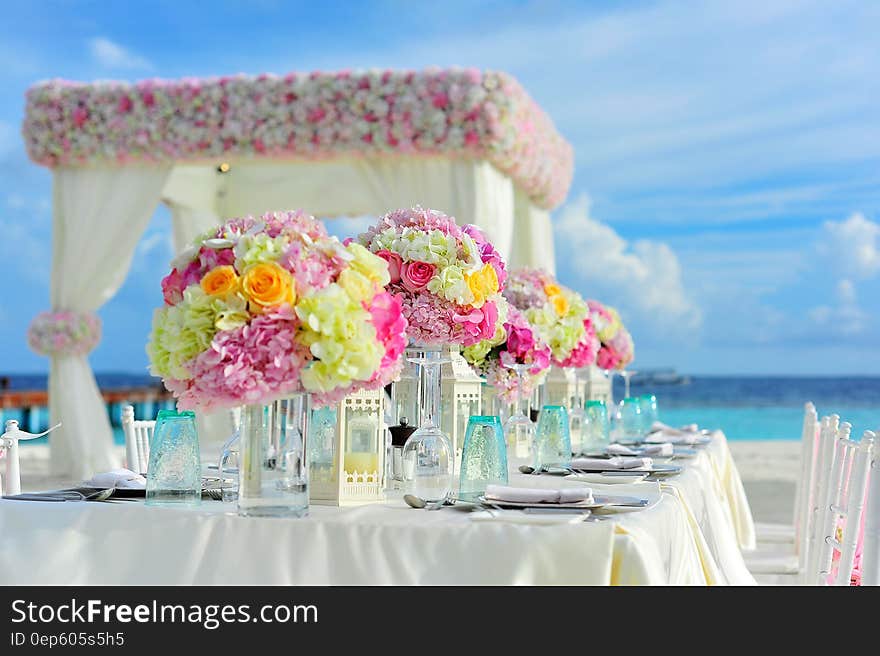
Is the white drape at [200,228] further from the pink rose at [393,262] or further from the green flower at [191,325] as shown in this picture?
the green flower at [191,325]

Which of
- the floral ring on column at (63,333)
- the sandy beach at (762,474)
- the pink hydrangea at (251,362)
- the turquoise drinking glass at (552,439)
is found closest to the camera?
the pink hydrangea at (251,362)

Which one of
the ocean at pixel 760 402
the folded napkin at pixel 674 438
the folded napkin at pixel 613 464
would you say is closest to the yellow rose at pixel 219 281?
the folded napkin at pixel 613 464

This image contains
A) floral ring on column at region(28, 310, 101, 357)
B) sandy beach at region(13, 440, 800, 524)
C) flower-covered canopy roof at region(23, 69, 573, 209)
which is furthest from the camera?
sandy beach at region(13, 440, 800, 524)

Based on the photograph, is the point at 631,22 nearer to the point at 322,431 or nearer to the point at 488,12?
the point at 488,12

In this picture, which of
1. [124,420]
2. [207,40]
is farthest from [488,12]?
[124,420]

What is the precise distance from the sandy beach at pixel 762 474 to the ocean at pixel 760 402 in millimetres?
6733

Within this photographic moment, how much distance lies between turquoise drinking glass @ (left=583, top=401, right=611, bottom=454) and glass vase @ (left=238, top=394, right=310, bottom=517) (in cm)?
187

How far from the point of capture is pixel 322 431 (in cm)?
237

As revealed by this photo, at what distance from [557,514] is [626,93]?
75.2ft

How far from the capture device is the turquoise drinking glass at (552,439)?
299 centimetres

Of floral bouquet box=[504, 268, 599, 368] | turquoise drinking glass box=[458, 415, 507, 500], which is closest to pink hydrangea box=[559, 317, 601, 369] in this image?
floral bouquet box=[504, 268, 599, 368]

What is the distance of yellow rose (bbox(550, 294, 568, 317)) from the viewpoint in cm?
407

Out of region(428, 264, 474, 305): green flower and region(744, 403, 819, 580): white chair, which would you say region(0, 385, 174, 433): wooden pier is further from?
region(428, 264, 474, 305): green flower
